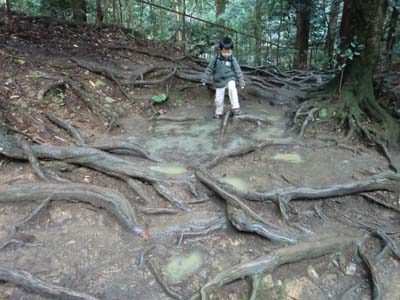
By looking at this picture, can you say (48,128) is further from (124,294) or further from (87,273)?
(124,294)

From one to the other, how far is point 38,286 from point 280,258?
7.50ft

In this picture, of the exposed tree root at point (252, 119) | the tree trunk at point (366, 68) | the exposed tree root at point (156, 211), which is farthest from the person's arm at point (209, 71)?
the exposed tree root at point (156, 211)

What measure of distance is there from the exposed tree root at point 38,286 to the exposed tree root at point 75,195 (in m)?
1.07

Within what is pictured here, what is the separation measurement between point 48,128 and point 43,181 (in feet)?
5.07

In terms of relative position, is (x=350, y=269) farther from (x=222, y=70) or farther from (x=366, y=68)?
(x=222, y=70)

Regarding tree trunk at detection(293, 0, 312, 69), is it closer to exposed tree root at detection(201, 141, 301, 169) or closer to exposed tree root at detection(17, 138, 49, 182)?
exposed tree root at detection(201, 141, 301, 169)

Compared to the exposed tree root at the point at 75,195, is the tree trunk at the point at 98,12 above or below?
above

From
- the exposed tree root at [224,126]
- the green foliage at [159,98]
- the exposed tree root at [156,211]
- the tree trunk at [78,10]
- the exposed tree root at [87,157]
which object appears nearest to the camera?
the exposed tree root at [156,211]

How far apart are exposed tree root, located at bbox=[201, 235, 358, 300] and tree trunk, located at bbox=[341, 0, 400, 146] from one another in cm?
306

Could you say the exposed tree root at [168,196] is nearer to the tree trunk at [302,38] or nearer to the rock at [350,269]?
the rock at [350,269]

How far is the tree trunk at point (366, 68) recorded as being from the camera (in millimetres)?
6512

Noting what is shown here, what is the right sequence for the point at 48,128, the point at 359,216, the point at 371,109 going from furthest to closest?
1. the point at 371,109
2. the point at 48,128
3. the point at 359,216

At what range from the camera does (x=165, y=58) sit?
987 centimetres

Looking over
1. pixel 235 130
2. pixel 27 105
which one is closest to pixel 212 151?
pixel 235 130
